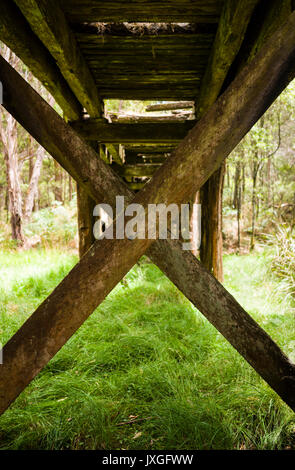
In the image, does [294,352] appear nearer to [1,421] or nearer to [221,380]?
[221,380]

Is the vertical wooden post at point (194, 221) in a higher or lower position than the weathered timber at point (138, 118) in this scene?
lower

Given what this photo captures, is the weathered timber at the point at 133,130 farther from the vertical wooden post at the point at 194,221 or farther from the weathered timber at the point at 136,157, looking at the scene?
the weathered timber at the point at 136,157

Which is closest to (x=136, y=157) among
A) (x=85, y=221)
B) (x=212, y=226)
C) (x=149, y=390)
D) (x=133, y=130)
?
(x=212, y=226)

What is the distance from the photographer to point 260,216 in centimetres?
1336

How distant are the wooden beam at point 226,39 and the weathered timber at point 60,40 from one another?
114 centimetres

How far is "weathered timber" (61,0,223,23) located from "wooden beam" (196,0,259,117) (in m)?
0.14

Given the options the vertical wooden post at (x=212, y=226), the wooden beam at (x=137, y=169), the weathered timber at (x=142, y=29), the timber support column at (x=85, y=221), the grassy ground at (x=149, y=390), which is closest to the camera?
the grassy ground at (x=149, y=390)

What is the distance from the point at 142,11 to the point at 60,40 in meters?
0.62

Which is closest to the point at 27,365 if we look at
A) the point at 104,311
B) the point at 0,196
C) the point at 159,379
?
the point at 159,379

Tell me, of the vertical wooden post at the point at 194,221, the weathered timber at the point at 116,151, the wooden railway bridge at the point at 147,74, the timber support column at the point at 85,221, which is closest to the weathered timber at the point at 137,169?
the weathered timber at the point at 116,151

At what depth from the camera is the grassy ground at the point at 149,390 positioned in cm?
208

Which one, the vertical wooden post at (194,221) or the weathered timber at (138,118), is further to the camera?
the vertical wooden post at (194,221)

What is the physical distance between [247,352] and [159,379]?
1497 millimetres

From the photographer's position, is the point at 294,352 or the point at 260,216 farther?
the point at 260,216
